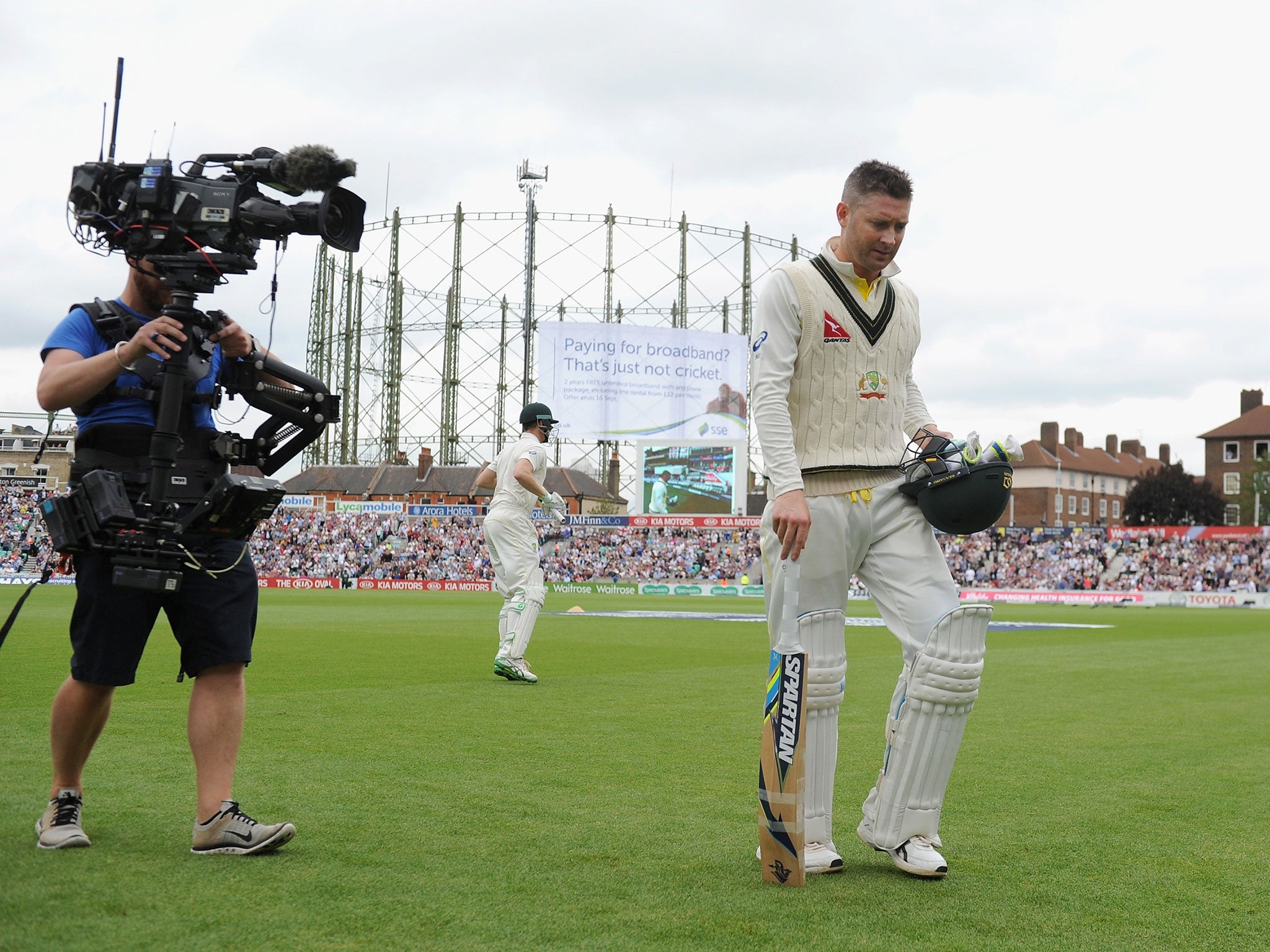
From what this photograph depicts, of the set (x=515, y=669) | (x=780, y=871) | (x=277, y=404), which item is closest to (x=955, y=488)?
(x=780, y=871)

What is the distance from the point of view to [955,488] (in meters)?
3.81

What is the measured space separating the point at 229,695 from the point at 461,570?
49069 millimetres

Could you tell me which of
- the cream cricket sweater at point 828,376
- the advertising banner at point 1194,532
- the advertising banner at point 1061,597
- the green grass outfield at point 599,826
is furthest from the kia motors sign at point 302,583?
the cream cricket sweater at point 828,376

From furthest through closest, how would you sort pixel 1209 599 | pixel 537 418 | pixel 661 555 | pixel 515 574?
1. pixel 661 555
2. pixel 1209 599
3. pixel 515 574
4. pixel 537 418

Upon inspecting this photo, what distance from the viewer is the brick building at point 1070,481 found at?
100 meters

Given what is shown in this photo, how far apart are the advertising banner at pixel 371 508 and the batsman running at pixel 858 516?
5342 centimetres

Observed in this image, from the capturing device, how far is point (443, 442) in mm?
63031

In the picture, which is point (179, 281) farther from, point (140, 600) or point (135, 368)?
point (140, 600)

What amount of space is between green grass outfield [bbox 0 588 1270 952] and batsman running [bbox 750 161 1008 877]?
0.31 metres

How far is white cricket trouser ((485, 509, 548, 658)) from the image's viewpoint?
9.68 m

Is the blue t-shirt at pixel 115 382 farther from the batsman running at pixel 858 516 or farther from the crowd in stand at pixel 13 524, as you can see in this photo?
the crowd in stand at pixel 13 524

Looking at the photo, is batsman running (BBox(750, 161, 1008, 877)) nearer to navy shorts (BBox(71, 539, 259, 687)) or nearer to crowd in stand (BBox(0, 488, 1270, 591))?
navy shorts (BBox(71, 539, 259, 687))

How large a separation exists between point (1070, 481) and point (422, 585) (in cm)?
7407

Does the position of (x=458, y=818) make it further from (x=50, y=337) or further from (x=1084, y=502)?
(x=1084, y=502)
